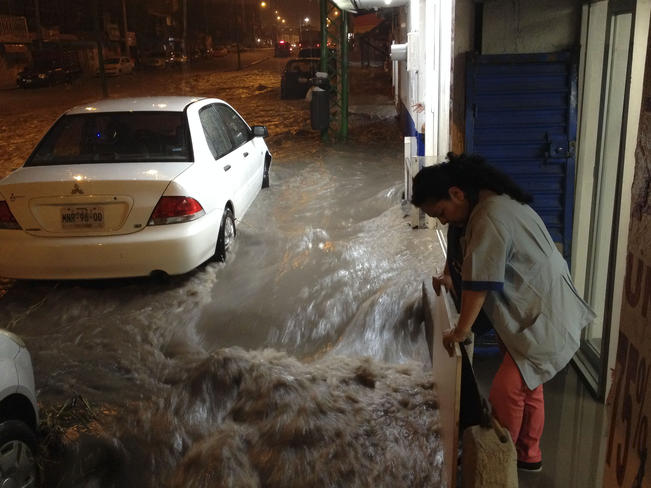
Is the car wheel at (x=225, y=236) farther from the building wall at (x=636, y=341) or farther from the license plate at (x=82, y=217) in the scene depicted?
the building wall at (x=636, y=341)

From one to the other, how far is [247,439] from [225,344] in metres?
1.57

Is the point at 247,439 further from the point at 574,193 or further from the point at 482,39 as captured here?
the point at 482,39

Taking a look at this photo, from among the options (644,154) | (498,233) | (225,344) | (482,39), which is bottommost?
Answer: (225,344)

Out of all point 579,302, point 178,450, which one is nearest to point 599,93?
point 579,302

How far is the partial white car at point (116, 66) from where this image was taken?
4138cm

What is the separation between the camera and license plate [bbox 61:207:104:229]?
560 cm

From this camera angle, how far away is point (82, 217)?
561 centimetres

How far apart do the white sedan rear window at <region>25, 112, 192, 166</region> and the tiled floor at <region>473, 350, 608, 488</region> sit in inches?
147

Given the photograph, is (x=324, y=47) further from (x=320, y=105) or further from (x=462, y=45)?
(x=462, y=45)

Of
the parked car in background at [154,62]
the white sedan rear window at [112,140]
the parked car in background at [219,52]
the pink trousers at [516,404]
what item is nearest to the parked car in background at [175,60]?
the parked car in background at [154,62]

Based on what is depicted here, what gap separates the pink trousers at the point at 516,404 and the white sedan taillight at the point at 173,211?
3.40m

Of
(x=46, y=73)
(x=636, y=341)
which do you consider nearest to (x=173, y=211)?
(x=636, y=341)

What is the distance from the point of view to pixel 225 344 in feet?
17.3

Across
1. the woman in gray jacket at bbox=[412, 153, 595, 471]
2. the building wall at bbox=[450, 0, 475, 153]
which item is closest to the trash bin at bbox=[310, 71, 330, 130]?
the building wall at bbox=[450, 0, 475, 153]
